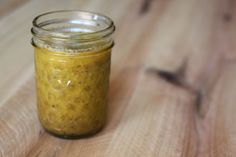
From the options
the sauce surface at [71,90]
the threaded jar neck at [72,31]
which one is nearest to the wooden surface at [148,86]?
the sauce surface at [71,90]

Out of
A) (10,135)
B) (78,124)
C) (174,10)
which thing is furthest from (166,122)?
(174,10)

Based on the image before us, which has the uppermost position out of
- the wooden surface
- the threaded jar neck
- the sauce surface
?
the threaded jar neck

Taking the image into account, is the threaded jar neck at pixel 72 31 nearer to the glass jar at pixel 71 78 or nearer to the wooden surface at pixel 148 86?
the glass jar at pixel 71 78

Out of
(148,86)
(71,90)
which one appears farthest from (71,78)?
(148,86)

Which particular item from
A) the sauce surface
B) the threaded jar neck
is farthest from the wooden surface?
the threaded jar neck

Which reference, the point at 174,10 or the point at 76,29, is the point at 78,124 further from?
the point at 174,10

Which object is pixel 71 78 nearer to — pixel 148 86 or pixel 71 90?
pixel 71 90

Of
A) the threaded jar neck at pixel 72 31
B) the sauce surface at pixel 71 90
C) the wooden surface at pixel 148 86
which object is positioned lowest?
the wooden surface at pixel 148 86

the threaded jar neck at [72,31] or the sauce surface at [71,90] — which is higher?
the threaded jar neck at [72,31]

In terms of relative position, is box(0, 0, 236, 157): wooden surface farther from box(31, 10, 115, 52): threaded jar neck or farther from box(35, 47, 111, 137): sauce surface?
box(31, 10, 115, 52): threaded jar neck
